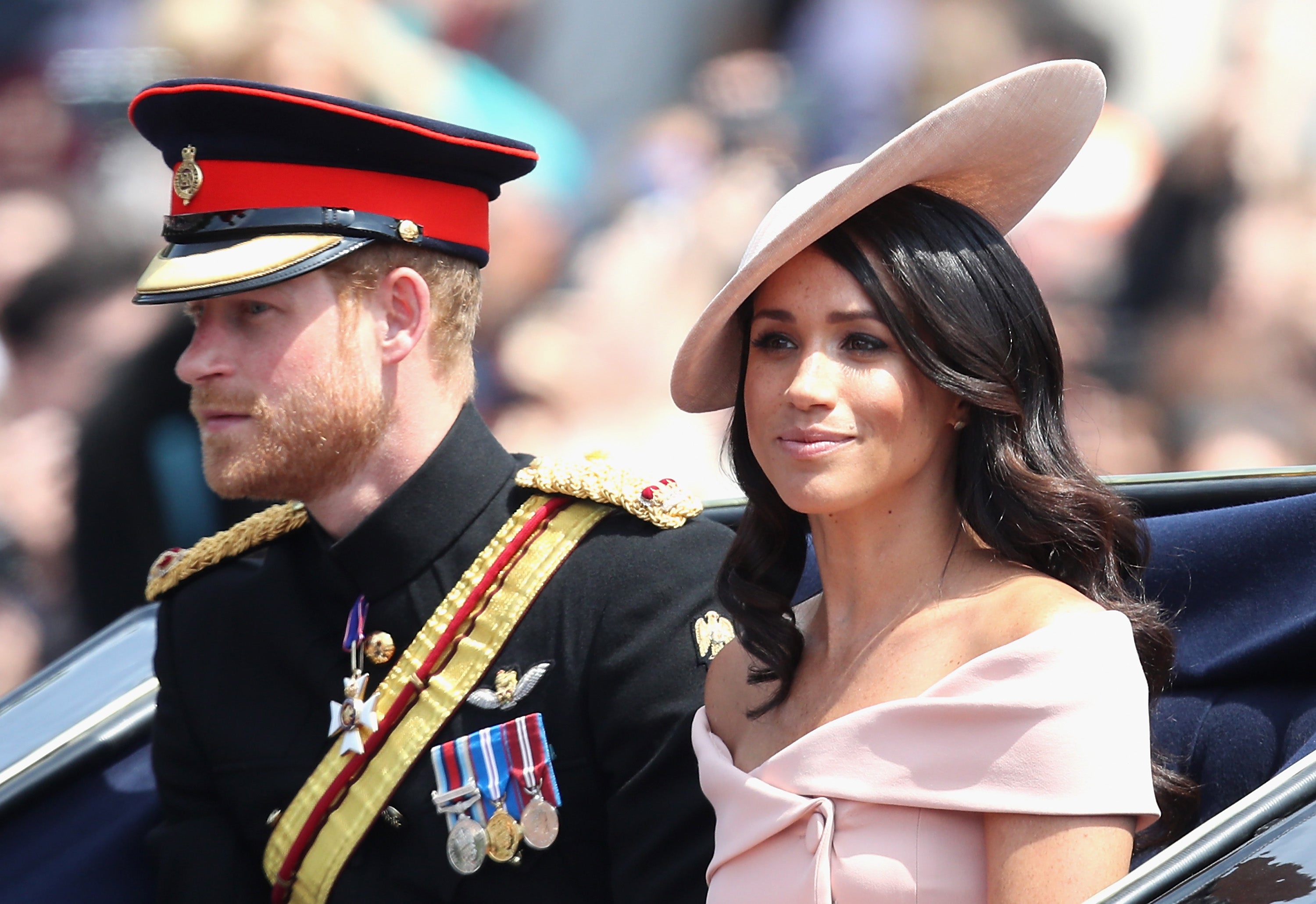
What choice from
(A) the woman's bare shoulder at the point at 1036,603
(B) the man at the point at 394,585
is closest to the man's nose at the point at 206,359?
(B) the man at the point at 394,585

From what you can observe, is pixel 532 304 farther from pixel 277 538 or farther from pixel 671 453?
pixel 277 538

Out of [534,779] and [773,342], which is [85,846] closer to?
[534,779]

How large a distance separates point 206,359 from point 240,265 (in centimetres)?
15

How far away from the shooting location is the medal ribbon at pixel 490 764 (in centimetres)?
225

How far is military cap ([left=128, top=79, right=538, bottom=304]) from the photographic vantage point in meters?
2.36

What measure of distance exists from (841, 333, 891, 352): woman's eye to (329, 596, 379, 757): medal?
3.33ft

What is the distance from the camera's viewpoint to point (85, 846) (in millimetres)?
2549

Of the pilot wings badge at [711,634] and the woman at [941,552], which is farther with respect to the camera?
the pilot wings badge at [711,634]

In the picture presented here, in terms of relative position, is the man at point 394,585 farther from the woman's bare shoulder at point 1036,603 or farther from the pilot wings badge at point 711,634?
the woman's bare shoulder at point 1036,603

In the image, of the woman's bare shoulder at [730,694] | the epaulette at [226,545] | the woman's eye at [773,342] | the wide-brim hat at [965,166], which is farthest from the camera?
the epaulette at [226,545]

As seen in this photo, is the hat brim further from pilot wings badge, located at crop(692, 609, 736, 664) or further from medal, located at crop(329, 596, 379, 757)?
pilot wings badge, located at crop(692, 609, 736, 664)

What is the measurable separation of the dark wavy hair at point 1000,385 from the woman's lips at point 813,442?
12 centimetres

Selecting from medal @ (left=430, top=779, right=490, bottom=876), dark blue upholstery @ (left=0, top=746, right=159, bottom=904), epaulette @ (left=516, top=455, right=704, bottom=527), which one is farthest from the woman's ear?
dark blue upholstery @ (left=0, top=746, right=159, bottom=904)

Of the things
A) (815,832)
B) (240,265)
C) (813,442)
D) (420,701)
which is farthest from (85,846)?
(813,442)
